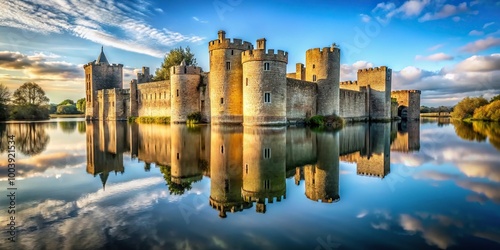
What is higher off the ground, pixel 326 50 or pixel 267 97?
pixel 326 50

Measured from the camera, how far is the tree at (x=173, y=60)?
46375 mm

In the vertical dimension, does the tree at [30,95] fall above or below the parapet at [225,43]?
below

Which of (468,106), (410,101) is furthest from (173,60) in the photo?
(468,106)

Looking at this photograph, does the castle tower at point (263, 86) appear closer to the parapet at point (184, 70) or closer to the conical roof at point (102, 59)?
the parapet at point (184, 70)

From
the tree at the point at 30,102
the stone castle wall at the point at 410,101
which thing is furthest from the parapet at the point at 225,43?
the tree at the point at 30,102

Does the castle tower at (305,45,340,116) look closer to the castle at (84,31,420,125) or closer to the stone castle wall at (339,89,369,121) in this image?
the castle at (84,31,420,125)

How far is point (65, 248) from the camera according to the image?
10.8 feet

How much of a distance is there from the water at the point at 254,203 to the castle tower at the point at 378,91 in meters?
32.1

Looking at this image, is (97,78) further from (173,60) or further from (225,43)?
(225,43)

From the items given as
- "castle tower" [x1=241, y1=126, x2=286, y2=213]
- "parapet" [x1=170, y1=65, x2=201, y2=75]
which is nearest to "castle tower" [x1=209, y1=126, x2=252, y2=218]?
"castle tower" [x1=241, y1=126, x2=286, y2=213]

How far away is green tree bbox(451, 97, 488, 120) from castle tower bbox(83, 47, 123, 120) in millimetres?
52596

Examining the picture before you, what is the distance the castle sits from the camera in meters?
22.3

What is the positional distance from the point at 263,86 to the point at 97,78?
3265 cm

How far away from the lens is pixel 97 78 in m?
45.0
